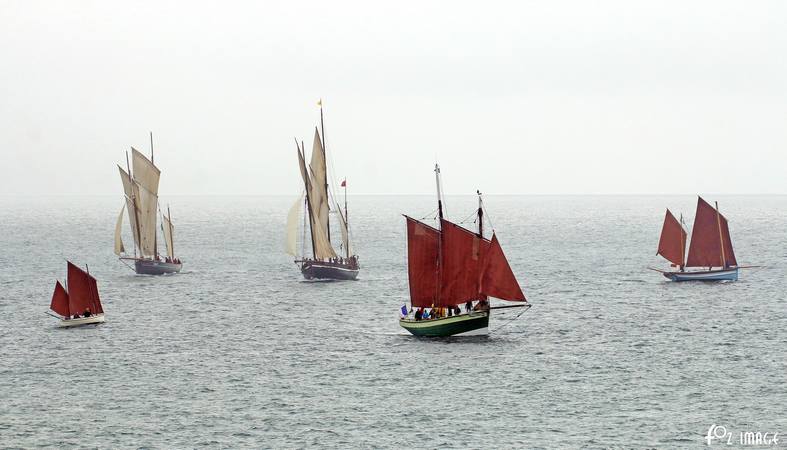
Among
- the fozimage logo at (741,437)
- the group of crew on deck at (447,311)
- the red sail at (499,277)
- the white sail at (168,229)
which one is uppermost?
the white sail at (168,229)

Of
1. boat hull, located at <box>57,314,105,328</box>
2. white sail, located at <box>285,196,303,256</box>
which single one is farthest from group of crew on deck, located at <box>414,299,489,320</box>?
white sail, located at <box>285,196,303,256</box>

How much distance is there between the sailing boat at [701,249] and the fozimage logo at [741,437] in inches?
2366

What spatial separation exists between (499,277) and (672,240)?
148 ft

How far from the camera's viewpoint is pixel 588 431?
5359cm

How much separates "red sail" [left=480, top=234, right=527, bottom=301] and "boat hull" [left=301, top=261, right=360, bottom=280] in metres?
46.5

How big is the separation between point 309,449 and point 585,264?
334 feet

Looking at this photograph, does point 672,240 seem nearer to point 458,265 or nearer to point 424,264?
point 458,265

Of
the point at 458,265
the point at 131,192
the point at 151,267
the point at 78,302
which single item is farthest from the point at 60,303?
the point at 131,192

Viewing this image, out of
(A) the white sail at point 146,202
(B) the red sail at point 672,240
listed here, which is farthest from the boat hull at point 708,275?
(A) the white sail at point 146,202

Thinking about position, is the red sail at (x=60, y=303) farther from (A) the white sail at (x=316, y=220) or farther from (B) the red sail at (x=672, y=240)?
(B) the red sail at (x=672, y=240)

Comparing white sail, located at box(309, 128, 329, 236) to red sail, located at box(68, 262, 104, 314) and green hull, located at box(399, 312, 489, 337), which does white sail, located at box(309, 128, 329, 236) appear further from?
green hull, located at box(399, 312, 489, 337)

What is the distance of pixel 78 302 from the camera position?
283 feet

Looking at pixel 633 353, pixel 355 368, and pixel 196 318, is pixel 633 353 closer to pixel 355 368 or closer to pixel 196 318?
pixel 355 368

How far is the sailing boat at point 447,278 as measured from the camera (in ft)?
251
